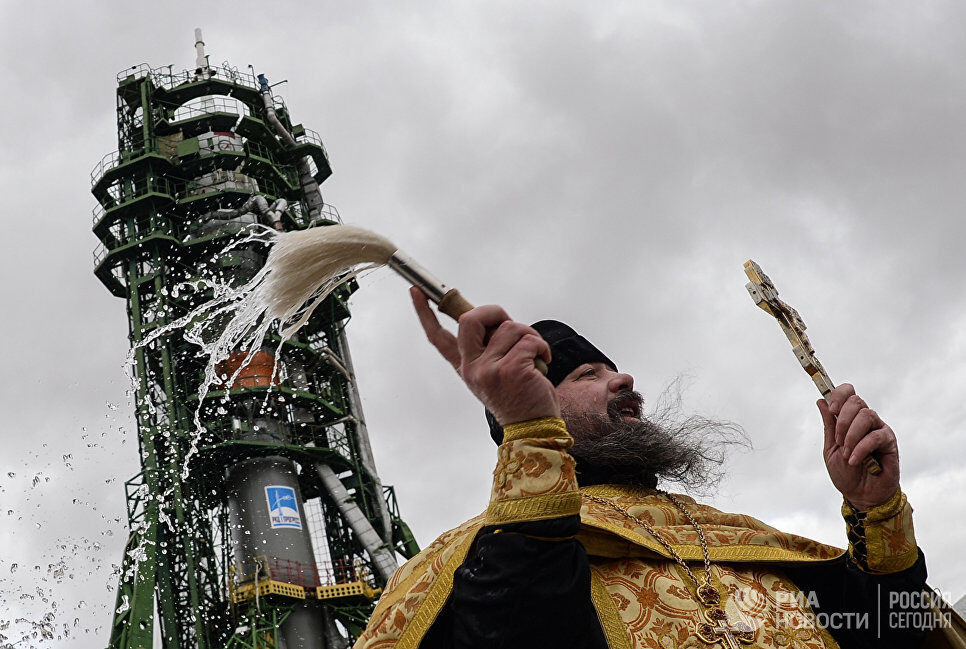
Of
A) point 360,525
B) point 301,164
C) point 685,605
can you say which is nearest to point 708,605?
point 685,605

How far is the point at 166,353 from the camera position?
2830 cm

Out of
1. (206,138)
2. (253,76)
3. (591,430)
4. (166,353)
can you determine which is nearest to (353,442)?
(166,353)

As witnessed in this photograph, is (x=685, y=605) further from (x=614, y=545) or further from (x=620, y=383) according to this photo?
(x=620, y=383)

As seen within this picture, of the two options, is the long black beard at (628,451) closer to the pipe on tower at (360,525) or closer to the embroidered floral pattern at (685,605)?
the embroidered floral pattern at (685,605)

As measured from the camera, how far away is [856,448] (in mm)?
3102

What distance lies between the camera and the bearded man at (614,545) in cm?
258

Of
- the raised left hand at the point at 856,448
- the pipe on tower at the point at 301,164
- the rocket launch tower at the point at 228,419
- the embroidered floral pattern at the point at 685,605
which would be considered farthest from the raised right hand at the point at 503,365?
the pipe on tower at the point at 301,164

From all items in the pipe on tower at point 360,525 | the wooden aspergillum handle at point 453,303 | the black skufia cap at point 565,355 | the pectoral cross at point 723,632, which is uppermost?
the pipe on tower at point 360,525

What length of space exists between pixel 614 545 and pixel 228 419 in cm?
2590

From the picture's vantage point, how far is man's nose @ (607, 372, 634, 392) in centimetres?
387

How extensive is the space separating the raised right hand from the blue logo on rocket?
24749 mm

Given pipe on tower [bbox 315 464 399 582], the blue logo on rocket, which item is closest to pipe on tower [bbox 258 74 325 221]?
pipe on tower [bbox 315 464 399 582]

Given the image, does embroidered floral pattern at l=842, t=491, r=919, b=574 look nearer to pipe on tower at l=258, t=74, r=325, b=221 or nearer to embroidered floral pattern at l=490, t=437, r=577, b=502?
embroidered floral pattern at l=490, t=437, r=577, b=502

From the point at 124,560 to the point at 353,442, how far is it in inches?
314
